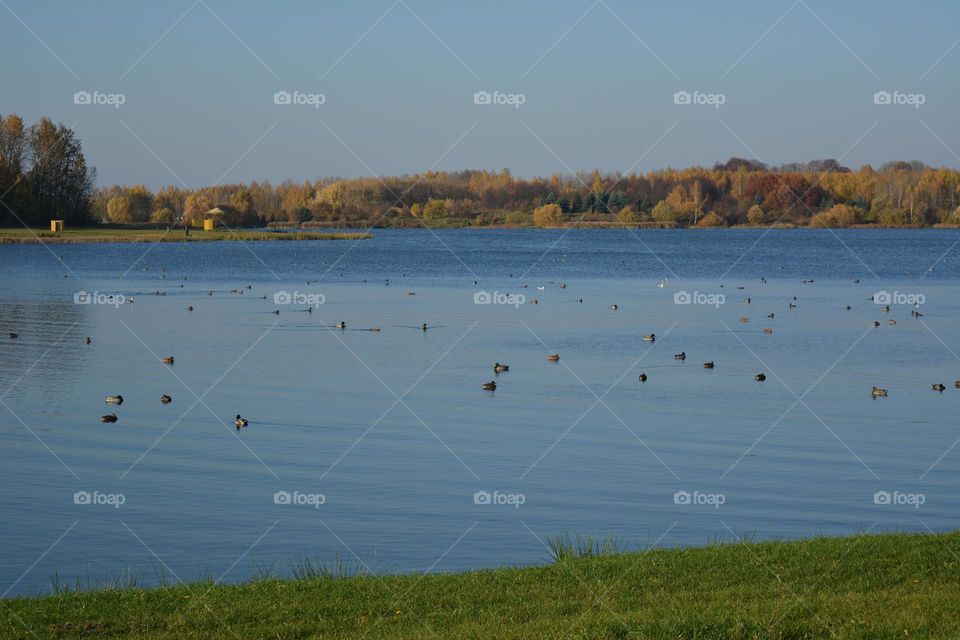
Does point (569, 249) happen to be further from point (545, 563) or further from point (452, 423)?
point (545, 563)

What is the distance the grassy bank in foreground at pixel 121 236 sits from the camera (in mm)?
109000

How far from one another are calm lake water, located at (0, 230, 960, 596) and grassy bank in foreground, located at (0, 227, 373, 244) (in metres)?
57.9

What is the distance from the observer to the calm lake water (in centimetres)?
1591

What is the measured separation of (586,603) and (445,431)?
12564 millimetres

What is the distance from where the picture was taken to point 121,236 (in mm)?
116500

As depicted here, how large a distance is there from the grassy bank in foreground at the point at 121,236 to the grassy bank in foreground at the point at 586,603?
101 meters

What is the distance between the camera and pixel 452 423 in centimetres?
2402

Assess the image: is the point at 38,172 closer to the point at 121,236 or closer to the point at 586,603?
the point at 121,236

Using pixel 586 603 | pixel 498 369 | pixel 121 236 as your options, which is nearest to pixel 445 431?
pixel 498 369

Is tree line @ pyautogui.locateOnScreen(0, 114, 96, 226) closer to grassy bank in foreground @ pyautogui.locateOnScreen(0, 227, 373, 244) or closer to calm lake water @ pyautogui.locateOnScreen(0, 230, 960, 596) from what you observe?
grassy bank in foreground @ pyautogui.locateOnScreen(0, 227, 373, 244)

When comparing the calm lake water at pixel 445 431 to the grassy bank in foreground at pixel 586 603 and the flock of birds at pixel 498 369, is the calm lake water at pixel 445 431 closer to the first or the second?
the flock of birds at pixel 498 369

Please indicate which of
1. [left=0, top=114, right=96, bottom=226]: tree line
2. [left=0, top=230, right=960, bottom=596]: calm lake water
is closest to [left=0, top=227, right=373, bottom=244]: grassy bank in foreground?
[left=0, top=114, right=96, bottom=226]: tree line

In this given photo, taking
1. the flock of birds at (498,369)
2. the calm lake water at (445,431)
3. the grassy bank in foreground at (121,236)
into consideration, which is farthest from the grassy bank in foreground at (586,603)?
the grassy bank in foreground at (121,236)

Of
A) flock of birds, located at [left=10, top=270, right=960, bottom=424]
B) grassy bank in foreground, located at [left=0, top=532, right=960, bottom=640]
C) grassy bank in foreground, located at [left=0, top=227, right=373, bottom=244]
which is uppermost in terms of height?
grassy bank in foreground, located at [left=0, top=227, right=373, bottom=244]
